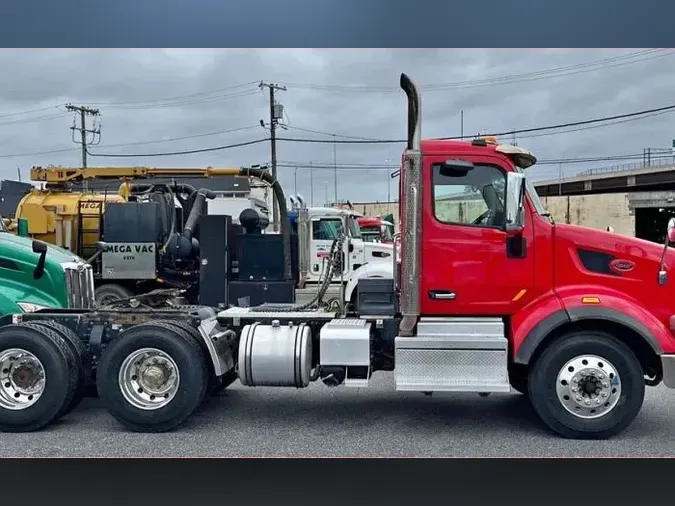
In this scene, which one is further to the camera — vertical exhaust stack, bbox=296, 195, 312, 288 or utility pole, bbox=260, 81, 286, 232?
vertical exhaust stack, bbox=296, 195, 312, 288

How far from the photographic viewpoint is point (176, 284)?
535 inches

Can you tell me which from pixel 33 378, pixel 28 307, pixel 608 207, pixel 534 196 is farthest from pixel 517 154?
pixel 608 207

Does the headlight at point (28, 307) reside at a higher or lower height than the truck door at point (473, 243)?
lower

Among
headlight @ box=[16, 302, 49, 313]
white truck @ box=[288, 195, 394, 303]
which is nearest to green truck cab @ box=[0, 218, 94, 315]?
headlight @ box=[16, 302, 49, 313]

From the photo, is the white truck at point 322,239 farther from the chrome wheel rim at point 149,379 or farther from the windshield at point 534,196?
the windshield at point 534,196

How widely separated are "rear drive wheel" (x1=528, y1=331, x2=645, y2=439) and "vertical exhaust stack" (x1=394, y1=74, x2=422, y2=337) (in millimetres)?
1230

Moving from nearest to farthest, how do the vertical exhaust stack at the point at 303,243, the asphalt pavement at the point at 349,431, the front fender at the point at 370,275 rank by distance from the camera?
the asphalt pavement at the point at 349,431 < the front fender at the point at 370,275 < the vertical exhaust stack at the point at 303,243

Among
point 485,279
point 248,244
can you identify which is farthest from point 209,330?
point 248,244

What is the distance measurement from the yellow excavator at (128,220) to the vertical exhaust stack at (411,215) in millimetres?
6368

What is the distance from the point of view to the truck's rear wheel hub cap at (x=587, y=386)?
19.7 ft

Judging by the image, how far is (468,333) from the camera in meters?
6.31

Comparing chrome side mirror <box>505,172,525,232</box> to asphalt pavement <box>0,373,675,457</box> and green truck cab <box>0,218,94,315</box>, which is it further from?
green truck cab <box>0,218,94,315</box>

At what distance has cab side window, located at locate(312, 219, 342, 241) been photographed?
14.3 metres

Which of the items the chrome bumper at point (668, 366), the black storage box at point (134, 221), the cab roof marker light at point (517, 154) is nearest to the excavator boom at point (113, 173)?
the black storage box at point (134, 221)
